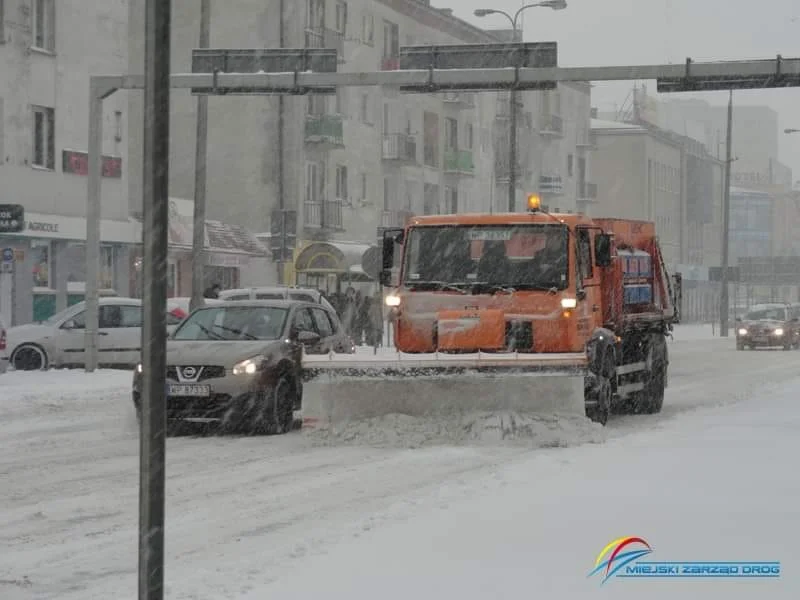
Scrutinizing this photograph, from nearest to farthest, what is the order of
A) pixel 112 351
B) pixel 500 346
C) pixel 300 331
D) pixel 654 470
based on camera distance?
pixel 654 470 → pixel 500 346 → pixel 300 331 → pixel 112 351

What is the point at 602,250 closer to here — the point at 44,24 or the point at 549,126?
the point at 44,24

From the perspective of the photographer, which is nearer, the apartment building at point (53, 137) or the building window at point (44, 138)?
the apartment building at point (53, 137)

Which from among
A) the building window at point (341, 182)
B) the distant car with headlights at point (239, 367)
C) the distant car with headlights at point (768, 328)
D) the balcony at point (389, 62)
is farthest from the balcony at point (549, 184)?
the distant car with headlights at point (239, 367)

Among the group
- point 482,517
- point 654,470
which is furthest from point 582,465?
point 482,517

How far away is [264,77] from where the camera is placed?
28688 mm

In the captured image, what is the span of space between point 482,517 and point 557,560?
67.5 inches

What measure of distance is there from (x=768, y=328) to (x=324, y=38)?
1882 cm

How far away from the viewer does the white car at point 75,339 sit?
30578mm

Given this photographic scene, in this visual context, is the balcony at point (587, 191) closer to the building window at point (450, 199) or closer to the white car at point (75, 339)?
the building window at point (450, 199)

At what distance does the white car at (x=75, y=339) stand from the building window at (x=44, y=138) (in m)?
9.42

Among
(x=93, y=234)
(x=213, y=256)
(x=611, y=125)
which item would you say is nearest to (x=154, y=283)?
(x=93, y=234)

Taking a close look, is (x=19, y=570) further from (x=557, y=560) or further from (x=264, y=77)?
(x=264, y=77)

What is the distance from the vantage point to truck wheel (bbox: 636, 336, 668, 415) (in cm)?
2145

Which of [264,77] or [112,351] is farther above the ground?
[264,77]
